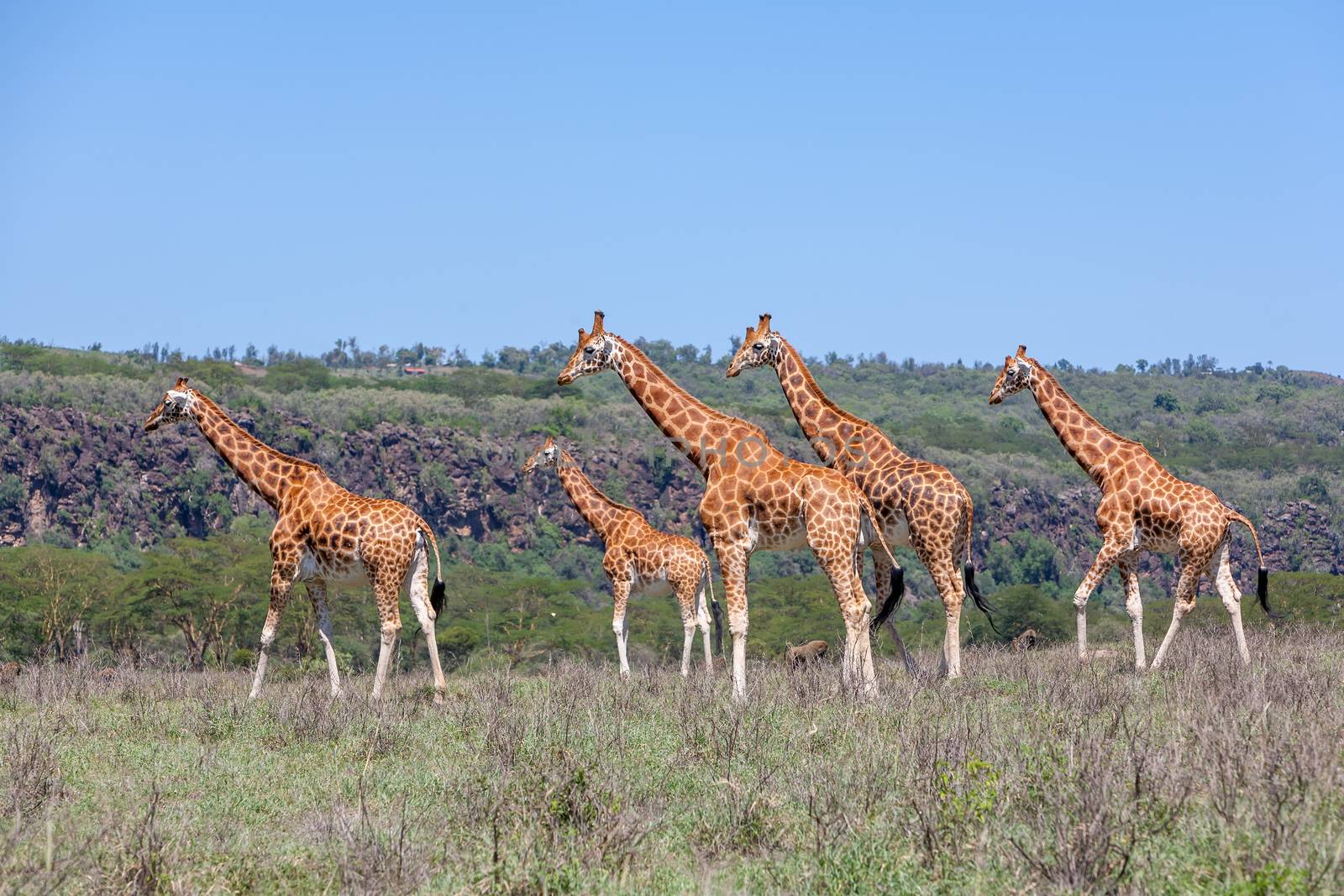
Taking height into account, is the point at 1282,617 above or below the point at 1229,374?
below

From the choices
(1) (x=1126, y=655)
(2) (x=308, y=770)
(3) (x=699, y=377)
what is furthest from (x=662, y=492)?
(2) (x=308, y=770)

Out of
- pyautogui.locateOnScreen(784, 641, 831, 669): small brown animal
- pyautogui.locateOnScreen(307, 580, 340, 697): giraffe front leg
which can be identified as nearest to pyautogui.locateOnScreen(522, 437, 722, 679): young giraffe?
pyautogui.locateOnScreen(784, 641, 831, 669): small brown animal

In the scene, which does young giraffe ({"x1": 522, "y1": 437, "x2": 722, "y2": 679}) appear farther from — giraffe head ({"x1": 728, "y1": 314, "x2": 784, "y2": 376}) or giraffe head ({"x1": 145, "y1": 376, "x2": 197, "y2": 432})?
giraffe head ({"x1": 145, "y1": 376, "x2": 197, "y2": 432})

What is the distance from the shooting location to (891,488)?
1334 cm

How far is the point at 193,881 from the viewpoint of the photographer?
6.51m

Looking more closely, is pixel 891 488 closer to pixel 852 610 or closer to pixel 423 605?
pixel 852 610

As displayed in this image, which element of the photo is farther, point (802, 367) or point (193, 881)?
point (802, 367)

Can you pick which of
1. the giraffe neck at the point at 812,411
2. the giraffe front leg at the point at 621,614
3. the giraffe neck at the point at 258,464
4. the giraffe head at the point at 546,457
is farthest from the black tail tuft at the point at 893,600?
the giraffe head at the point at 546,457

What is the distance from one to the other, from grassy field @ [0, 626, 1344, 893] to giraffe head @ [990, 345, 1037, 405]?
4329 mm

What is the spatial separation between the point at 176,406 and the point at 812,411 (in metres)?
6.31

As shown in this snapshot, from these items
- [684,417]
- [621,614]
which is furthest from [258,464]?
[621,614]

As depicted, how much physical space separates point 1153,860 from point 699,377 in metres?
112

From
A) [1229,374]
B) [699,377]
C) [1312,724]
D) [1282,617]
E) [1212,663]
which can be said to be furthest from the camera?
[1229,374]

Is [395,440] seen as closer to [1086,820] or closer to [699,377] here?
[699,377]
